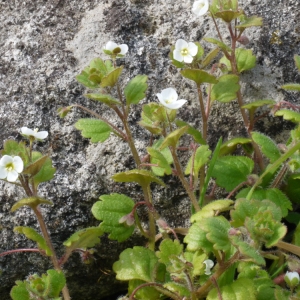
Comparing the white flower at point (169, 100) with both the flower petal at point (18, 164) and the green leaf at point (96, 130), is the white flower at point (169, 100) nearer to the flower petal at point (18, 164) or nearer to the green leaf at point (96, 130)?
the green leaf at point (96, 130)

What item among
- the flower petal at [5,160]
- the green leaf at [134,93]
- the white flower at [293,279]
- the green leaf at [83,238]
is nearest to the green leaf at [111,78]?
the green leaf at [134,93]

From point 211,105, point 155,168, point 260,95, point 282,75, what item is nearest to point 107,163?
point 155,168

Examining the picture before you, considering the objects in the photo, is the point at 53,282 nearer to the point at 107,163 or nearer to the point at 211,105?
the point at 107,163

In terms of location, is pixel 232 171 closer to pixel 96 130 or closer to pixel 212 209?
pixel 212 209

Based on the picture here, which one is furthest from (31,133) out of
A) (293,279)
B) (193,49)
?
(293,279)

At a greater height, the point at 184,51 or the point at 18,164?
the point at 184,51

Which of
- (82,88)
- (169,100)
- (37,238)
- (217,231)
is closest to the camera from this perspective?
(217,231)

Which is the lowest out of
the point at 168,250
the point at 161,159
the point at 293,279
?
the point at 293,279

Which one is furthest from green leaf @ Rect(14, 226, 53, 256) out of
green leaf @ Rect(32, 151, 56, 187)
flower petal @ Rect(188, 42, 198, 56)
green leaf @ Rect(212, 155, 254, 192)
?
flower petal @ Rect(188, 42, 198, 56)
